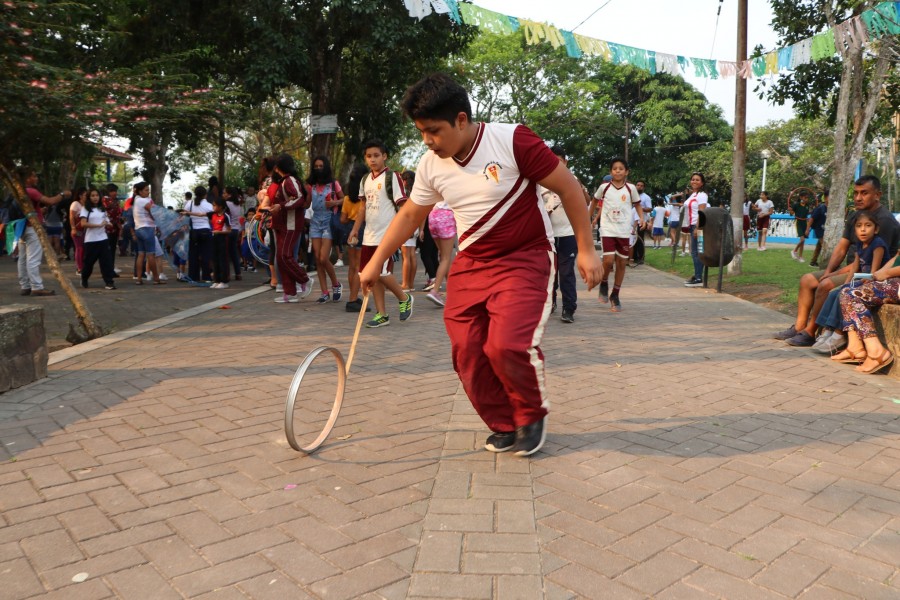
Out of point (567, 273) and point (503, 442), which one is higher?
point (567, 273)

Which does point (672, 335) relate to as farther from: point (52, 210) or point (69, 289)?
point (52, 210)

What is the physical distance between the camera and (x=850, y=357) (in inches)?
244

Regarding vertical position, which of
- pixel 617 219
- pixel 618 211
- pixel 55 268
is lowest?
pixel 55 268

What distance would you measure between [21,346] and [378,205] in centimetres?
396

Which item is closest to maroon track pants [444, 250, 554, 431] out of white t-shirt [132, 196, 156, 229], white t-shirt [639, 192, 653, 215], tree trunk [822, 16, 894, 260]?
white t-shirt [132, 196, 156, 229]

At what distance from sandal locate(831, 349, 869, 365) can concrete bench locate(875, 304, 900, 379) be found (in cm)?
18

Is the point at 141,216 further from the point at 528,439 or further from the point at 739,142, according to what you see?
the point at 739,142

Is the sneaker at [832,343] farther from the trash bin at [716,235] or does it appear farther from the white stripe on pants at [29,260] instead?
the white stripe on pants at [29,260]

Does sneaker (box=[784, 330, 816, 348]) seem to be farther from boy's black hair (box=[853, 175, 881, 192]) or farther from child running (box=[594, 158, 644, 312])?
child running (box=[594, 158, 644, 312])

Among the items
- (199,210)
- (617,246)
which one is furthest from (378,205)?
(199,210)

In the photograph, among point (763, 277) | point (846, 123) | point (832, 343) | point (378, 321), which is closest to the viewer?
point (832, 343)

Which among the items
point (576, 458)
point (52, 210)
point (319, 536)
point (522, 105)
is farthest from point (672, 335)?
point (522, 105)

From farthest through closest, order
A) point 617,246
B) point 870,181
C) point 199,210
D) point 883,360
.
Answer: point 199,210
point 617,246
point 870,181
point 883,360

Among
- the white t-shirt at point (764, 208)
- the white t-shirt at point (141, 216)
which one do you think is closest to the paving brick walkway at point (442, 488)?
the white t-shirt at point (141, 216)
